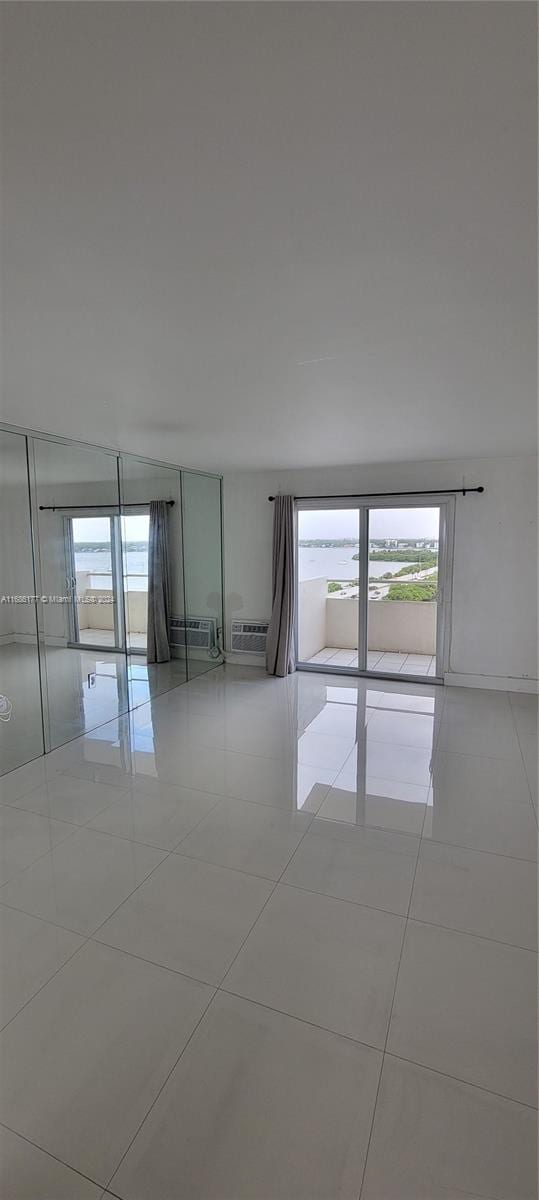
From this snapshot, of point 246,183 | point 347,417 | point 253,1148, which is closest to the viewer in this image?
point 246,183

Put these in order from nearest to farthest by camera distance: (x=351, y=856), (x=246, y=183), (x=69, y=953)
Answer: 1. (x=246, y=183)
2. (x=69, y=953)
3. (x=351, y=856)

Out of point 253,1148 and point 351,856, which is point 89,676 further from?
point 253,1148

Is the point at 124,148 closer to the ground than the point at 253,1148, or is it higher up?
higher up

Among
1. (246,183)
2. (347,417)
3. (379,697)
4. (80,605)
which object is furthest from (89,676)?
(246,183)

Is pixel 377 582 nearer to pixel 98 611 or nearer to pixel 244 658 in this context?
pixel 244 658

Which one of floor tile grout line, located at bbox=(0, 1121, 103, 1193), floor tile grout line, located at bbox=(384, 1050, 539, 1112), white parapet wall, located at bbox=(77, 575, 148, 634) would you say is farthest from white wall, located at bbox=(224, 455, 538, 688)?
floor tile grout line, located at bbox=(0, 1121, 103, 1193)

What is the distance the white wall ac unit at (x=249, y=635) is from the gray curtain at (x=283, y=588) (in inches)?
12.5

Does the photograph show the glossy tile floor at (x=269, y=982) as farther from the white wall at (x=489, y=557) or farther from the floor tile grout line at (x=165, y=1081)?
the white wall at (x=489, y=557)

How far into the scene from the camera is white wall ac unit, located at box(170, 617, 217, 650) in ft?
20.6

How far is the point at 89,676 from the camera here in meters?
4.75

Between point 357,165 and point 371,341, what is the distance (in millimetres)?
1011

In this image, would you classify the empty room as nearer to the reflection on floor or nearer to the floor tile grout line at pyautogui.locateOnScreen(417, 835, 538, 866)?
the floor tile grout line at pyautogui.locateOnScreen(417, 835, 538, 866)

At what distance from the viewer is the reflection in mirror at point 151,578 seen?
5137 millimetres

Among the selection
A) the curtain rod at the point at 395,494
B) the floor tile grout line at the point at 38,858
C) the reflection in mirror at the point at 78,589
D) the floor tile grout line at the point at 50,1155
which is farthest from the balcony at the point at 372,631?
the floor tile grout line at the point at 50,1155
